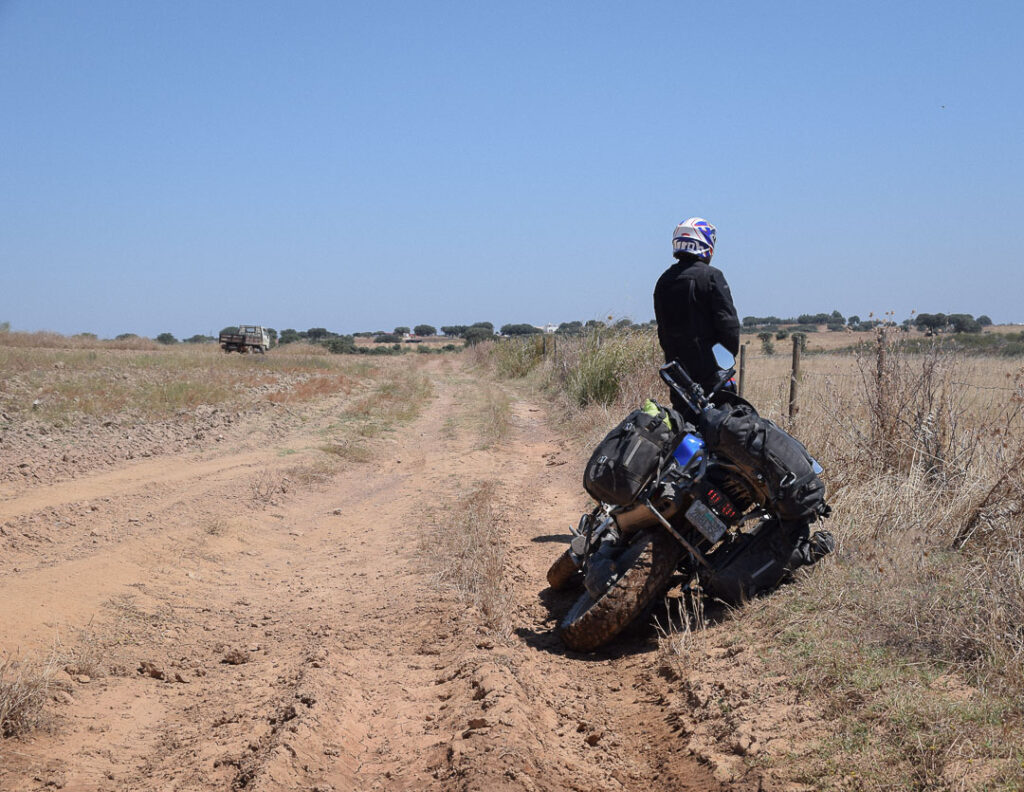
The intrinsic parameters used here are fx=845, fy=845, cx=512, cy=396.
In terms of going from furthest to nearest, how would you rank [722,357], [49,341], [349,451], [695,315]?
[49,341]
[349,451]
[695,315]
[722,357]

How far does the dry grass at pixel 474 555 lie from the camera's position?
534 centimetres

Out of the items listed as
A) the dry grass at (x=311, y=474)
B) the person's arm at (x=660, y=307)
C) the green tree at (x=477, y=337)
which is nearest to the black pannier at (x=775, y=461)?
the person's arm at (x=660, y=307)

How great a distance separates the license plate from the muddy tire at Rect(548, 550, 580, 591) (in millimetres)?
1033

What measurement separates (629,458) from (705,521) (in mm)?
577

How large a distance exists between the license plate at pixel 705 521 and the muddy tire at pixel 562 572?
3.39 feet

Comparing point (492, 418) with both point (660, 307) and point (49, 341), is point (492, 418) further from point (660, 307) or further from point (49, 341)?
point (49, 341)

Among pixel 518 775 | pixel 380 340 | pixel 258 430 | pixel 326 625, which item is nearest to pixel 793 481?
pixel 518 775

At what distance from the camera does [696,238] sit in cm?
591

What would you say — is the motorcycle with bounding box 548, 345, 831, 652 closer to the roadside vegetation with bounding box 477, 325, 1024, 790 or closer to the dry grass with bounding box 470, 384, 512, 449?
the roadside vegetation with bounding box 477, 325, 1024, 790

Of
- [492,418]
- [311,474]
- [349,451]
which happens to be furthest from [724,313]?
[492,418]

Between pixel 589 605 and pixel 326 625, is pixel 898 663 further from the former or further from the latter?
pixel 326 625

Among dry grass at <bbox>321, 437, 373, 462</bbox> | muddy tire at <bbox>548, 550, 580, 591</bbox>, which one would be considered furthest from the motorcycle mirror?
dry grass at <bbox>321, 437, 373, 462</bbox>

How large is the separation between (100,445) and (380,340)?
84.0 meters

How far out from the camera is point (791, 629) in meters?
4.27
